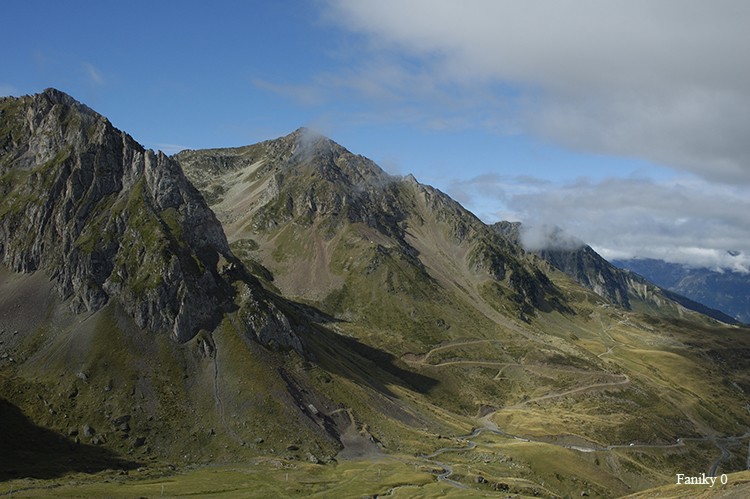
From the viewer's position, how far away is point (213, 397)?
180125 millimetres

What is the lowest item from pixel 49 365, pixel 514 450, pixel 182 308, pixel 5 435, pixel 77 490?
pixel 514 450

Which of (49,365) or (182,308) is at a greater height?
(182,308)

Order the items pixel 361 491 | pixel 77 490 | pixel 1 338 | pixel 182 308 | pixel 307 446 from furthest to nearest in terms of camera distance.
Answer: pixel 182 308 → pixel 1 338 → pixel 307 446 → pixel 361 491 → pixel 77 490

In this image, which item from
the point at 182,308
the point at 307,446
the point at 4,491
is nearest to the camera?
the point at 4,491

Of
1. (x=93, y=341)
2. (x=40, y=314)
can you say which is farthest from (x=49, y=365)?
(x=40, y=314)

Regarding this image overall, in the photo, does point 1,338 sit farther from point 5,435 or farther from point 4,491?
point 4,491

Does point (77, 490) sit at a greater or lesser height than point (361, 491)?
greater

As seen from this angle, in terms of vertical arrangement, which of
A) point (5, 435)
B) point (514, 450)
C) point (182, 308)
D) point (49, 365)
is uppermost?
point (182, 308)

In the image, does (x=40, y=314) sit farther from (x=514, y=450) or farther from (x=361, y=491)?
(x=514, y=450)

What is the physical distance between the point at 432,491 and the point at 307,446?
4453 centimetres

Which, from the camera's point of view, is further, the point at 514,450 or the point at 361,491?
the point at 514,450

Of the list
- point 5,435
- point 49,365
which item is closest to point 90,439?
point 5,435

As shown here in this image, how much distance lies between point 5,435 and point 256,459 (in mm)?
63006

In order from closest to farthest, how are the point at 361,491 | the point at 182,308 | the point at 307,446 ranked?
1. the point at 361,491
2. the point at 307,446
3. the point at 182,308
